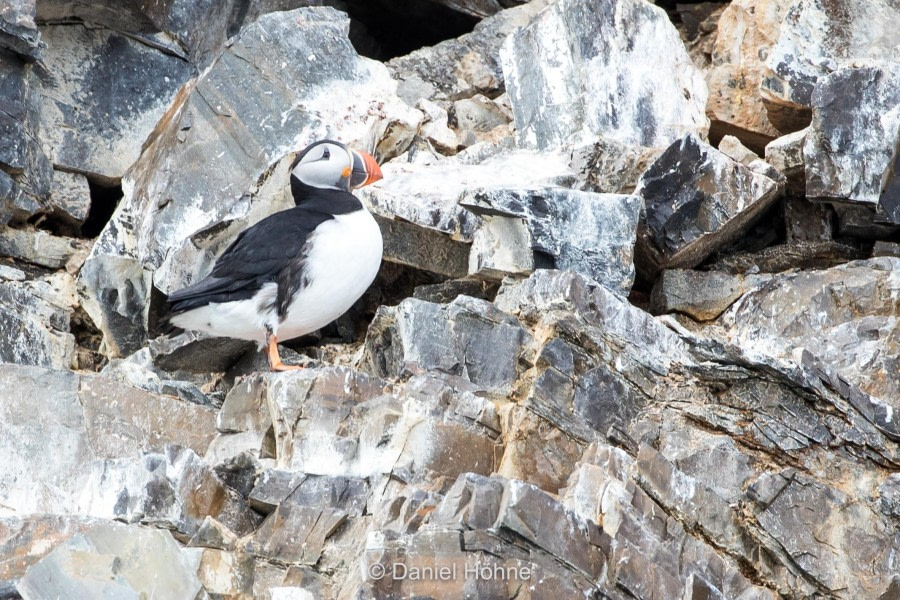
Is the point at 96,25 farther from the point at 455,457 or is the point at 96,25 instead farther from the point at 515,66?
the point at 455,457

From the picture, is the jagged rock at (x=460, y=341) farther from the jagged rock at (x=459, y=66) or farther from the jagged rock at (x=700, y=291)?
the jagged rock at (x=459, y=66)

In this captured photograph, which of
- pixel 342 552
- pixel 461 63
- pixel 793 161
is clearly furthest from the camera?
pixel 461 63

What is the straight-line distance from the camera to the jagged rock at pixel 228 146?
9227 millimetres

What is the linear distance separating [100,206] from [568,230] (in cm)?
392

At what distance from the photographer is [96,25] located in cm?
1068

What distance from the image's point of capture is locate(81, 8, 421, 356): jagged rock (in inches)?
363

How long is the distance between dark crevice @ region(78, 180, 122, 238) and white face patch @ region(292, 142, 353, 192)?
2.38 meters

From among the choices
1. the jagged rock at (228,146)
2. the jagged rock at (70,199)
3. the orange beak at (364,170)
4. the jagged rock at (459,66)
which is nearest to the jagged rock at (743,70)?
the jagged rock at (459,66)

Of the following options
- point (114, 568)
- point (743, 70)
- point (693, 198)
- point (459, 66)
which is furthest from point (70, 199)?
point (114, 568)

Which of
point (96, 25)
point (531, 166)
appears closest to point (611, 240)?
point (531, 166)

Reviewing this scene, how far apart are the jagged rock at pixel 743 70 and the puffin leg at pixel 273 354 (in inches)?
155

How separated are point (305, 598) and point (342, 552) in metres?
0.42

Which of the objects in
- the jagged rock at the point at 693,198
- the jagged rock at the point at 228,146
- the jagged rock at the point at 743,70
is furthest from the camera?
the jagged rock at the point at 743,70

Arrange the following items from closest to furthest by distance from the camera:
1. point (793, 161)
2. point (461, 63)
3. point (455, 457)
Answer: point (455, 457) → point (793, 161) → point (461, 63)
